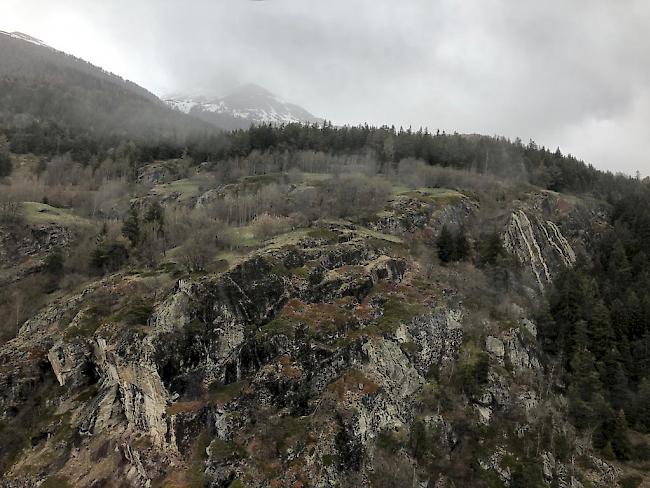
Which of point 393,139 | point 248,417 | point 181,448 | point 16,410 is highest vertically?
point 393,139

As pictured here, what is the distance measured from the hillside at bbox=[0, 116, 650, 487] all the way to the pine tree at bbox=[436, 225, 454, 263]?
14.5 inches

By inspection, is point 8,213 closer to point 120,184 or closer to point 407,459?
point 120,184

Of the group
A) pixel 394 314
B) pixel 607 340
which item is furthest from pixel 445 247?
pixel 607 340

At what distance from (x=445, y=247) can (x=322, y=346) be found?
33.3 meters

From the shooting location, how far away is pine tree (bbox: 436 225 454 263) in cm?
7238

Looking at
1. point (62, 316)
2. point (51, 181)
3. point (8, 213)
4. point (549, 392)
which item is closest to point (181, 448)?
point (62, 316)

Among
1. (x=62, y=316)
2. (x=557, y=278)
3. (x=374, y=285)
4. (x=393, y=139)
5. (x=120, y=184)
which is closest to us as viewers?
(x=62, y=316)

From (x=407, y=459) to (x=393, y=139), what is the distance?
4038 inches

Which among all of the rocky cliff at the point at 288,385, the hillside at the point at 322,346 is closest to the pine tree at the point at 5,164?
the hillside at the point at 322,346

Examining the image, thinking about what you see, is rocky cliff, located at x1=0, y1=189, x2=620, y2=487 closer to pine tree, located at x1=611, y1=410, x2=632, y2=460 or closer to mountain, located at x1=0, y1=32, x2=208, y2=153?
pine tree, located at x1=611, y1=410, x2=632, y2=460

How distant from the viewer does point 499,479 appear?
4431 cm

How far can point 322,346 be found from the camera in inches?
1957

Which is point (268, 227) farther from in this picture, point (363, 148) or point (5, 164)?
point (5, 164)

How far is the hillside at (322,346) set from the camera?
43.1 metres
